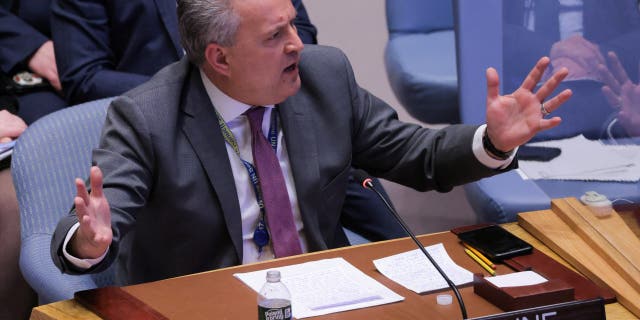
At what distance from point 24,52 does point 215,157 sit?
1294 mm

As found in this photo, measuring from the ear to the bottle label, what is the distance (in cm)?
69

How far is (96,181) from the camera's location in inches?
69.8

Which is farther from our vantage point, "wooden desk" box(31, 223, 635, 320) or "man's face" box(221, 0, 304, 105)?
"man's face" box(221, 0, 304, 105)

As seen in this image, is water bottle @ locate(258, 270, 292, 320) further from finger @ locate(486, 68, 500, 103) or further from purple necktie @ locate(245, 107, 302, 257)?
finger @ locate(486, 68, 500, 103)

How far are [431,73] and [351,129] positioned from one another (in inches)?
51.0

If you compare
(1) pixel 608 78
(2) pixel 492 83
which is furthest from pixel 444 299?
(1) pixel 608 78

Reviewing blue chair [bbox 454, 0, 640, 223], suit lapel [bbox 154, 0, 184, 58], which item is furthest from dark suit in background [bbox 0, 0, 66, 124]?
blue chair [bbox 454, 0, 640, 223]

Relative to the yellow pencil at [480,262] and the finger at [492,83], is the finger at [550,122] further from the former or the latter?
the yellow pencil at [480,262]

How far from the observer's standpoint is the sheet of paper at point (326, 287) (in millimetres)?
1743

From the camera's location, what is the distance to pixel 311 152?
7.20 ft

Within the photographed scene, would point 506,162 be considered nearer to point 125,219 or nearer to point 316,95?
point 316,95

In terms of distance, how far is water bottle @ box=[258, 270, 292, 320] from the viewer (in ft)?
5.24

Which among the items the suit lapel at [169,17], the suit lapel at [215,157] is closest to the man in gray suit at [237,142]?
the suit lapel at [215,157]

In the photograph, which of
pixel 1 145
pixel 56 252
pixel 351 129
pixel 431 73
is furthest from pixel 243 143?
pixel 431 73
